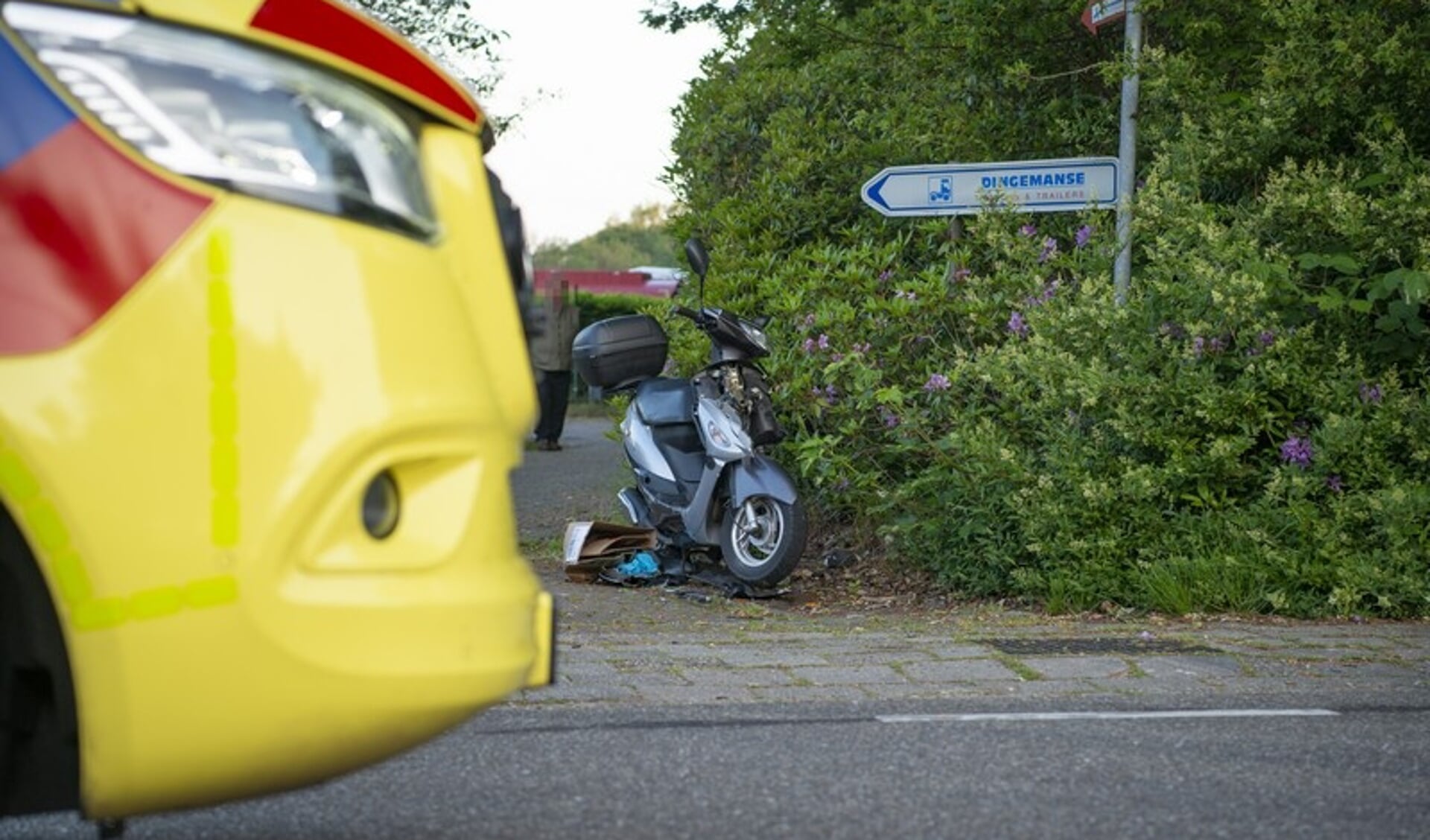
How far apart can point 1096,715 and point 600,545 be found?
4356 mm

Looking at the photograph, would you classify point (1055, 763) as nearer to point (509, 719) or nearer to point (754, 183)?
point (509, 719)

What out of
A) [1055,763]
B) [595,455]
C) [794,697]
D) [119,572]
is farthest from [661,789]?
[595,455]

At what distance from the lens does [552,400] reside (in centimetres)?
1909

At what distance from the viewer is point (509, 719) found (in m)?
5.49

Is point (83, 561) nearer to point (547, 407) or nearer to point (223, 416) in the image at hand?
point (223, 416)

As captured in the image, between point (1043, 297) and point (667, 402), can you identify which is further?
point (667, 402)

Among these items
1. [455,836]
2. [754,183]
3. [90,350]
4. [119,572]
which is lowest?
[455,836]

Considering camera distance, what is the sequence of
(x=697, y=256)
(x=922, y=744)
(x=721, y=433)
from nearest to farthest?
(x=922, y=744) → (x=697, y=256) → (x=721, y=433)

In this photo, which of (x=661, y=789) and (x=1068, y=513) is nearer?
(x=661, y=789)

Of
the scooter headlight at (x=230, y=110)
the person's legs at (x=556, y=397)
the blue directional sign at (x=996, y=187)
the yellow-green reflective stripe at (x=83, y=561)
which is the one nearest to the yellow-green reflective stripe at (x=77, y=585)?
the yellow-green reflective stripe at (x=83, y=561)

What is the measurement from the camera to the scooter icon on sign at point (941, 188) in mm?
9906

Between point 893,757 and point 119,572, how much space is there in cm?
263

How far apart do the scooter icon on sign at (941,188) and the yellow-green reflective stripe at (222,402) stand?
24.1ft

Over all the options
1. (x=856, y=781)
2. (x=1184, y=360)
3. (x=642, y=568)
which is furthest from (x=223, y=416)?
(x=642, y=568)
